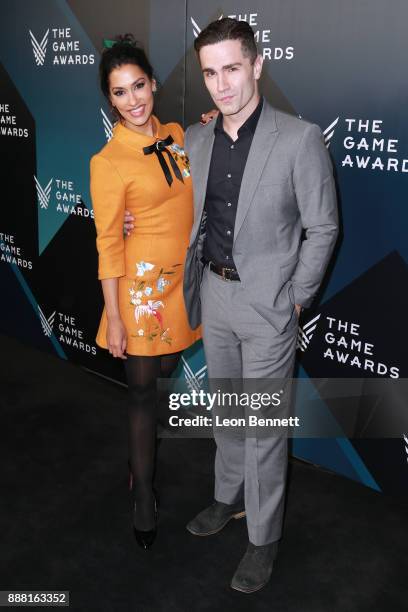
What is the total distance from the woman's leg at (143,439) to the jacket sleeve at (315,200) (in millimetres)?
663

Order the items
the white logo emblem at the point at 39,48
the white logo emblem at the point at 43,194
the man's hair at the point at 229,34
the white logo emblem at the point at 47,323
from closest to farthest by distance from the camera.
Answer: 1. the man's hair at the point at 229,34
2. the white logo emblem at the point at 39,48
3. the white logo emblem at the point at 43,194
4. the white logo emblem at the point at 47,323

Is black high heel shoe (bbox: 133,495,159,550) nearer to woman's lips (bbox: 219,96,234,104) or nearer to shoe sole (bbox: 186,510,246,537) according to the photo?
shoe sole (bbox: 186,510,246,537)

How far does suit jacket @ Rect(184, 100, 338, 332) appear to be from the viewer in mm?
1734

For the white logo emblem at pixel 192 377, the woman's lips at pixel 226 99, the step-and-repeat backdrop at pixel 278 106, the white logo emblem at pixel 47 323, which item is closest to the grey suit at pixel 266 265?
the woman's lips at pixel 226 99

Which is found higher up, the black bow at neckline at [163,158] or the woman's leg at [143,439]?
the black bow at neckline at [163,158]

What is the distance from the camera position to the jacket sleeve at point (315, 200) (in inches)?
67.7

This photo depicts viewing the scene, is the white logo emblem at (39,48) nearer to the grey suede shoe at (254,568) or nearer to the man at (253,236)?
the man at (253,236)

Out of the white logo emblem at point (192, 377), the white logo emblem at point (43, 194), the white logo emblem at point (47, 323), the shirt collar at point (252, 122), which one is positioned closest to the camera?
the shirt collar at point (252, 122)

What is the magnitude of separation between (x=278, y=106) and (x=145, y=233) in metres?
0.89

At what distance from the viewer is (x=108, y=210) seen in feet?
6.07

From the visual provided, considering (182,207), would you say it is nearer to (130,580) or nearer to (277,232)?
(277,232)

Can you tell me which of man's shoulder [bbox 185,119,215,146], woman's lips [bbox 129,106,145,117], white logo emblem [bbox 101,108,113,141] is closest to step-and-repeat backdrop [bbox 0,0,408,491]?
white logo emblem [bbox 101,108,113,141]

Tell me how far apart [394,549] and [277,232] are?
1.28 meters

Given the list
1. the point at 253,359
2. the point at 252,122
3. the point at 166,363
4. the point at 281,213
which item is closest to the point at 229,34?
the point at 252,122
